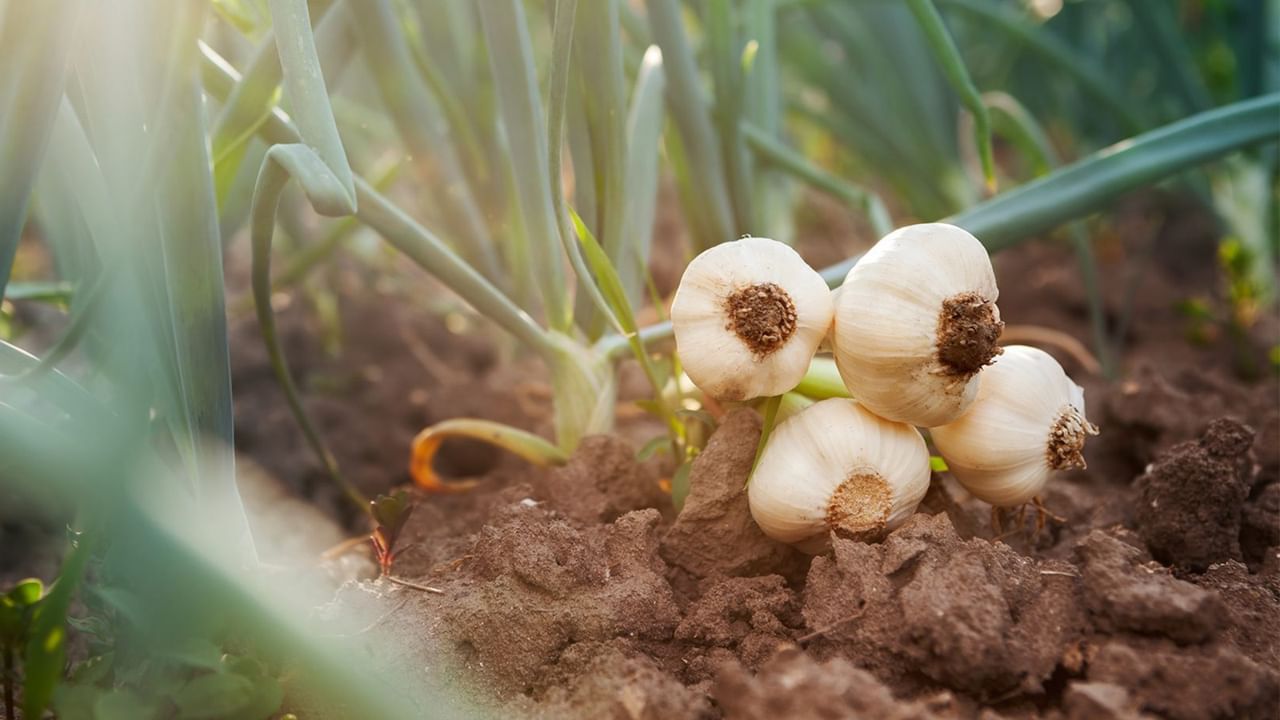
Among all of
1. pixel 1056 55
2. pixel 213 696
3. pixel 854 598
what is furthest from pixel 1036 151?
pixel 213 696

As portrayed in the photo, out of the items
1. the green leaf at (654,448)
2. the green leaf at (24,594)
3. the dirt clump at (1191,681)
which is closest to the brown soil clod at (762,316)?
the green leaf at (654,448)

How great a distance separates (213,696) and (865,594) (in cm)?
47

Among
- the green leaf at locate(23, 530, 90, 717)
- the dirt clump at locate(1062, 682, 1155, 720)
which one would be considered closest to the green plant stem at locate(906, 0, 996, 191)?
the dirt clump at locate(1062, 682, 1155, 720)

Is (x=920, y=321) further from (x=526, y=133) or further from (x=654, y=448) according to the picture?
(x=526, y=133)

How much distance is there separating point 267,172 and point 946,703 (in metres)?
0.64

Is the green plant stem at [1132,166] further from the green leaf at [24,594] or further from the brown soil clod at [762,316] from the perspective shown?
the green leaf at [24,594]

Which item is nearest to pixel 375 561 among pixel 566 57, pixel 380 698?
pixel 380 698

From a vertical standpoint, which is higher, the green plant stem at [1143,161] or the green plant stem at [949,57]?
the green plant stem at [949,57]

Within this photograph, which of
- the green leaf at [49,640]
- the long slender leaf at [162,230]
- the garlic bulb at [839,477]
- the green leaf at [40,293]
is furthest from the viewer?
the green leaf at [40,293]

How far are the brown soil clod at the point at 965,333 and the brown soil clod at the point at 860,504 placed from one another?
112mm

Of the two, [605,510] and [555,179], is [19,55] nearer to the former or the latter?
[555,179]

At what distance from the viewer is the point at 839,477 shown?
845mm

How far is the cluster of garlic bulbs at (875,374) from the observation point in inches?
32.1

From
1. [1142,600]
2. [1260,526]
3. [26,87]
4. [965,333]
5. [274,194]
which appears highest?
[26,87]
